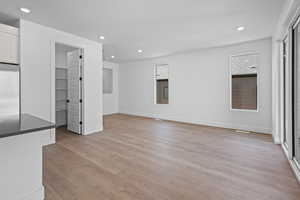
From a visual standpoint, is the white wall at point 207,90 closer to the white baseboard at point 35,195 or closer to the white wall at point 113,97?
the white wall at point 113,97

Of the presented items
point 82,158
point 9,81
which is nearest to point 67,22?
point 9,81

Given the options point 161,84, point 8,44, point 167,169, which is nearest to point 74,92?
point 8,44

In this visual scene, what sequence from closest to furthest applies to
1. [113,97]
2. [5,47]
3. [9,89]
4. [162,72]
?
[5,47] → [9,89] → [162,72] → [113,97]

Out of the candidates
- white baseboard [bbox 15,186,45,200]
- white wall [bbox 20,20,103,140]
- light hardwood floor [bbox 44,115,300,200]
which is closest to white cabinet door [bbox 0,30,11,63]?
white wall [bbox 20,20,103,140]

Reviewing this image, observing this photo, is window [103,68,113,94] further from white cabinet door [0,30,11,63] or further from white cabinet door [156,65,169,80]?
white cabinet door [0,30,11,63]

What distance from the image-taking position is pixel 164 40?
4.42 metres

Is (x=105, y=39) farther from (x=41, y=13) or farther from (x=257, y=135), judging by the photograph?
(x=257, y=135)

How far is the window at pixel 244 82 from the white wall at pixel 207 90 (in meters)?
0.15

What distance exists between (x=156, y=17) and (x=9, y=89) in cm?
311

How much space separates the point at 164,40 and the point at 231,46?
222cm

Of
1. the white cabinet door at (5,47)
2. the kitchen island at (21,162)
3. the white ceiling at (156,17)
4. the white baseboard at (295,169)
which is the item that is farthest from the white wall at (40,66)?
the white baseboard at (295,169)

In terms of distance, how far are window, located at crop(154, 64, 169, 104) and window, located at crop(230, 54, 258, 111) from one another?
2527 millimetres

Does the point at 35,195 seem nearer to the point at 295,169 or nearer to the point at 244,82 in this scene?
the point at 295,169

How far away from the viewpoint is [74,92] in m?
4.44
